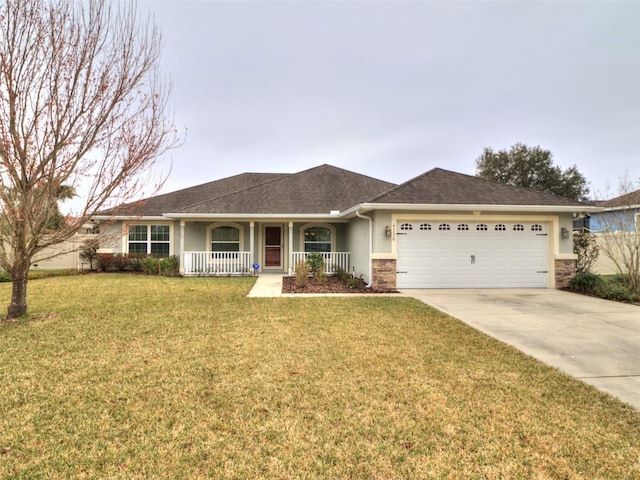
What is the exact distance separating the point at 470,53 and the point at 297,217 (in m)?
9.92

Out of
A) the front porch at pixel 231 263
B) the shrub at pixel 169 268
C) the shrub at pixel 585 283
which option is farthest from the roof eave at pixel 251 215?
the shrub at pixel 585 283

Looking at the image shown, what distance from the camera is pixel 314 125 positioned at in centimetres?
1847

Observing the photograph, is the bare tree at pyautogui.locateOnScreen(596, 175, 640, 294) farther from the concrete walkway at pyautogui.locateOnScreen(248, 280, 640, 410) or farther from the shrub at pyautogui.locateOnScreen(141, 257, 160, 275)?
the shrub at pyautogui.locateOnScreen(141, 257, 160, 275)

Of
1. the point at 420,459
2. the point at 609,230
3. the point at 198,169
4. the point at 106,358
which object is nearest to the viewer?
the point at 420,459

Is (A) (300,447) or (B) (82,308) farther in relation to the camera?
(B) (82,308)

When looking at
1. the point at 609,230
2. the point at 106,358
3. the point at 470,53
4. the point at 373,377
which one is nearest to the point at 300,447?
the point at 373,377

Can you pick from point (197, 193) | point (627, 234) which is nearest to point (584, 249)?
point (627, 234)

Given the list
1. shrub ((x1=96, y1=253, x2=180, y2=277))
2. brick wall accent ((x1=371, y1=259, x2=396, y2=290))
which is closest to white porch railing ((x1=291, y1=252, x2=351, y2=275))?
brick wall accent ((x1=371, y1=259, x2=396, y2=290))

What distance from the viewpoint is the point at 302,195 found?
49.5 feet

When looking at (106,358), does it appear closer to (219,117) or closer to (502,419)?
(502,419)

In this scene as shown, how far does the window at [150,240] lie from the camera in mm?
15016

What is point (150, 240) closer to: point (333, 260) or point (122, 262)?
point (122, 262)

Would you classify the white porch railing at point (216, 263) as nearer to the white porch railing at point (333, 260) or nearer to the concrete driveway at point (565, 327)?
the white porch railing at point (333, 260)

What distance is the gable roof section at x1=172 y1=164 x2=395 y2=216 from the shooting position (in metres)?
13.4
